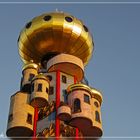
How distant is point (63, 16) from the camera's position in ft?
82.1

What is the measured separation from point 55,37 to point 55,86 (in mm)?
3074

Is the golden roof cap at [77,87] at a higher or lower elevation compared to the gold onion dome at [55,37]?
lower

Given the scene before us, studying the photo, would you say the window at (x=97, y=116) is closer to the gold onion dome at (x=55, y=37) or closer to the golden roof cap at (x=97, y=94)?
the golden roof cap at (x=97, y=94)

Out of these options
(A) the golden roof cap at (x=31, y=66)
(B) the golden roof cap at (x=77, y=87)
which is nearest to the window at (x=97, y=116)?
(B) the golden roof cap at (x=77, y=87)

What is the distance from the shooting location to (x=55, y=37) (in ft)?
79.8

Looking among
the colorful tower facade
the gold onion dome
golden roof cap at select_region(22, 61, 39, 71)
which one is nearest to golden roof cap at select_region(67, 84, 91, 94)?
the colorful tower facade

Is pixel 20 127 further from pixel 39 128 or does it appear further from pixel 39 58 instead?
pixel 39 58

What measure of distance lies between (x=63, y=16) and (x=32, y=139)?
7.80 metres

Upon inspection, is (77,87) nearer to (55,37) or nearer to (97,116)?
(97,116)

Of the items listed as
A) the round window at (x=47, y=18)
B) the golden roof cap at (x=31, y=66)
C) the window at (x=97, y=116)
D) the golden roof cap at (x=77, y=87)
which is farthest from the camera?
the round window at (x=47, y=18)

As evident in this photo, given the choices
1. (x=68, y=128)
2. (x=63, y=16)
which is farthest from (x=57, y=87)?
(x=63, y=16)

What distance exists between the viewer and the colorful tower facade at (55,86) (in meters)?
21.0

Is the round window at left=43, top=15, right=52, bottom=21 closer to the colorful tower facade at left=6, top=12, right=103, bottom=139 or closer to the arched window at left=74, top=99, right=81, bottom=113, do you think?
the colorful tower facade at left=6, top=12, right=103, bottom=139

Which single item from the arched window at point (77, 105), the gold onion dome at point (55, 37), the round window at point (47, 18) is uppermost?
the round window at point (47, 18)
